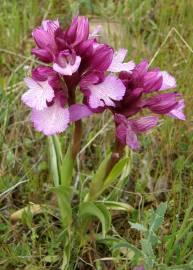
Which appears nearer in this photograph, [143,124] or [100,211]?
[143,124]

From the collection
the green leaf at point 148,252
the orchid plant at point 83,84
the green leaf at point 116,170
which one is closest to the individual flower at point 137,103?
the orchid plant at point 83,84

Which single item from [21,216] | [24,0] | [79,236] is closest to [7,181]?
[21,216]

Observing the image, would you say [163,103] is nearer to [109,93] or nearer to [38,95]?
[109,93]

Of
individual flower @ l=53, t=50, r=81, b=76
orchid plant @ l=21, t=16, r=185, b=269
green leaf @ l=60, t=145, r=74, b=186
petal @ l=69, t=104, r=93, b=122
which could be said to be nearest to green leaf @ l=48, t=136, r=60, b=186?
green leaf @ l=60, t=145, r=74, b=186

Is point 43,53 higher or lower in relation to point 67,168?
higher

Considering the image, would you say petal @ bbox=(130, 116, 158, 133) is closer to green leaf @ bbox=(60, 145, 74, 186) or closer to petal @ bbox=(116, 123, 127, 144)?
petal @ bbox=(116, 123, 127, 144)

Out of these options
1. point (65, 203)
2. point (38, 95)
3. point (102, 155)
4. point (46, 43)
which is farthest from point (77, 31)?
point (102, 155)
